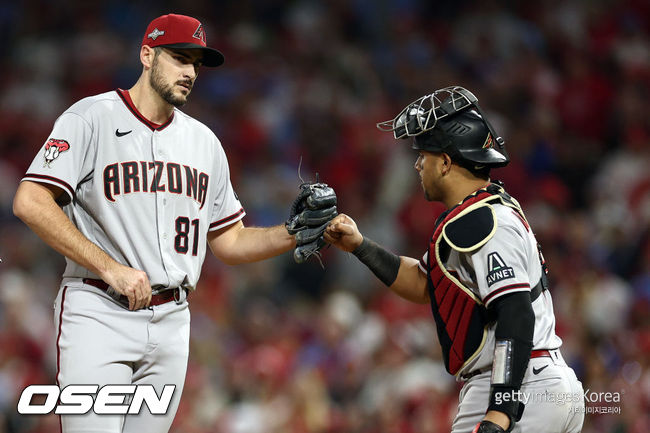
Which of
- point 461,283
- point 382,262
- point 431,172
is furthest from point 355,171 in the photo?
point 461,283

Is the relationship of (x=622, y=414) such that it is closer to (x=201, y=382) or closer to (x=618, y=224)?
(x=618, y=224)

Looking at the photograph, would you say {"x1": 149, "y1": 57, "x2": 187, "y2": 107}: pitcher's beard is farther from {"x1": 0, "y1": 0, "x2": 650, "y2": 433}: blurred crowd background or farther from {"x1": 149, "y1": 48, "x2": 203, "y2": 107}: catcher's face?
{"x1": 0, "y1": 0, "x2": 650, "y2": 433}: blurred crowd background

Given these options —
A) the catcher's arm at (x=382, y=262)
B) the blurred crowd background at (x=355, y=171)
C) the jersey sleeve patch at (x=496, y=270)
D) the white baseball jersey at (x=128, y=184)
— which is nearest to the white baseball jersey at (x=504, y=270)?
the jersey sleeve patch at (x=496, y=270)

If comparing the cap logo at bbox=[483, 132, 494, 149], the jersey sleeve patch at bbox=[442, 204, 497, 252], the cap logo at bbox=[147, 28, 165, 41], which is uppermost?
the cap logo at bbox=[147, 28, 165, 41]

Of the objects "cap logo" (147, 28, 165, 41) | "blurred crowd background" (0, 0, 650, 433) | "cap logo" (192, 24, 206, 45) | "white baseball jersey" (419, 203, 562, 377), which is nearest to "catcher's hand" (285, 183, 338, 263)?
"white baseball jersey" (419, 203, 562, 377)

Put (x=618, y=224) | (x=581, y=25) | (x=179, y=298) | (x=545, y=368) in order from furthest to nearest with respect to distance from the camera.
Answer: (x=581, y=25) < (x=618, y=224) < (x=179, y=298) < (x=545, y=368)

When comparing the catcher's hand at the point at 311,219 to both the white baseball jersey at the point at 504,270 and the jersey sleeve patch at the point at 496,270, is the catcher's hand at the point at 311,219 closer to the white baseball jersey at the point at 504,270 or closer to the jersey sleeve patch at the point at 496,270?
the white baseball jersey at the point at 504,270

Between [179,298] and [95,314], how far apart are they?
38 cm

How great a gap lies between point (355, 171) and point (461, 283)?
221 inches

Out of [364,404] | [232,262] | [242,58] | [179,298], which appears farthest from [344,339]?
[242,58]

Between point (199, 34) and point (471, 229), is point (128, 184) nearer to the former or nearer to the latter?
point (199, 34)

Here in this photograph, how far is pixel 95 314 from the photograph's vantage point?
11.3 ft

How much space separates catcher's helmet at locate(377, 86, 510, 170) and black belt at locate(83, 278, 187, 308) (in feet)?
4.06

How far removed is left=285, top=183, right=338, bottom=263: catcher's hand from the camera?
3.86 metres
